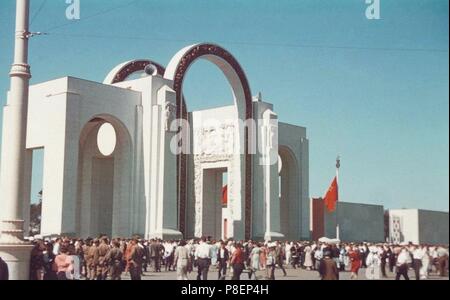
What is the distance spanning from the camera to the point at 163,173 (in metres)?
27.0

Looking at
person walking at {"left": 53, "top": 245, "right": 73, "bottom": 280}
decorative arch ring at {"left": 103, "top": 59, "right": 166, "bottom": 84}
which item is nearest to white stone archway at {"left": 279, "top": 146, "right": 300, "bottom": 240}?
decorative arch ring at {"left": 103, "top": 59, "right": 166, "bottom": 84}

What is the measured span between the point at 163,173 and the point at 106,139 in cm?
372

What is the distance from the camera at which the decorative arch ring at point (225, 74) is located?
94.7 ft

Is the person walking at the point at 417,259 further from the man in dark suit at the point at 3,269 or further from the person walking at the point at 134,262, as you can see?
the man in dark suit at the point at 3,269

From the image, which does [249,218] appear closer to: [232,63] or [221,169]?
[221,169]

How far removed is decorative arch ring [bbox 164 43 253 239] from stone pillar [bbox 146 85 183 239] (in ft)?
4.75

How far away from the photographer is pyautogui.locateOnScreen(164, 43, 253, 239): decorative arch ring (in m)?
28.9

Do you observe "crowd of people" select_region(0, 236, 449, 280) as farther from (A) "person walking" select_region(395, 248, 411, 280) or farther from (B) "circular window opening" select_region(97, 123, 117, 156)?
(B) "circular window opening" select_region(97, 123, 117, 156)

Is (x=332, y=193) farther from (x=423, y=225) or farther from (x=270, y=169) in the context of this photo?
(x=423, y=225)

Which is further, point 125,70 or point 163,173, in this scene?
point 125,70

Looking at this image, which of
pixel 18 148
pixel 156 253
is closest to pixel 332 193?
pixel 156 253

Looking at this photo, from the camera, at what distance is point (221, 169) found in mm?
32656

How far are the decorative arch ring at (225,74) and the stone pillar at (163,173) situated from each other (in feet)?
4.75

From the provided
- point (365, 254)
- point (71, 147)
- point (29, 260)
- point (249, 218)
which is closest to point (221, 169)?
point (249, 218)
